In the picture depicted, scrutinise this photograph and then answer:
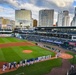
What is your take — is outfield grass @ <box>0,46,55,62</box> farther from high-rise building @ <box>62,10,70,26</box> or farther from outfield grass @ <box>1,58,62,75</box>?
high-rise building @ <box>62,10,70,26</box>

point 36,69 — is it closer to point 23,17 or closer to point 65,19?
point 23,17

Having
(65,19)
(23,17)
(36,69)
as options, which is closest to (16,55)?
(36,69)

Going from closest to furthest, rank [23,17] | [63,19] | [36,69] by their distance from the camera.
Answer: [36,69], [23,17], [63,19]

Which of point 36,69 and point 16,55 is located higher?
point 16,55

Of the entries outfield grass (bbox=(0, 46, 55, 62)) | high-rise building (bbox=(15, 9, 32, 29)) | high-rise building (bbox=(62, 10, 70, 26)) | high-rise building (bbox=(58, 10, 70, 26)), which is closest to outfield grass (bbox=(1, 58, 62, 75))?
outfield grass (bbox=(0, 46, 55, 62))

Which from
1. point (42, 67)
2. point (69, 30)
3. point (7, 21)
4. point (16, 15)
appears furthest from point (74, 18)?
point (42, 67)

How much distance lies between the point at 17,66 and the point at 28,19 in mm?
151558

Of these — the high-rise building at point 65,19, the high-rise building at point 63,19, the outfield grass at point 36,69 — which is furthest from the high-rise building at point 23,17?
the outfield grass at point 36,69

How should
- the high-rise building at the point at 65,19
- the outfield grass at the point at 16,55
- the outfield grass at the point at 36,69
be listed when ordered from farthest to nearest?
the high-rise building at the point at 65,19, the outfield grass at the point at 16,55, the outfield grass at the point at 36,69

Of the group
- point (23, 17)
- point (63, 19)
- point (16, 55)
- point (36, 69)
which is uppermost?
point (23, 17)

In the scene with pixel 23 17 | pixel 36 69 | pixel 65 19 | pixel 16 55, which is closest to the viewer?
pixel 36 69

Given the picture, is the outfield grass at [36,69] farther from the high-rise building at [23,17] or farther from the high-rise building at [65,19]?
the high-rise building at [65,19]

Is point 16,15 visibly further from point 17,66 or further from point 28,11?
point 17,66

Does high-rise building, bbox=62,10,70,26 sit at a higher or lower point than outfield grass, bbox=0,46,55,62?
higher
